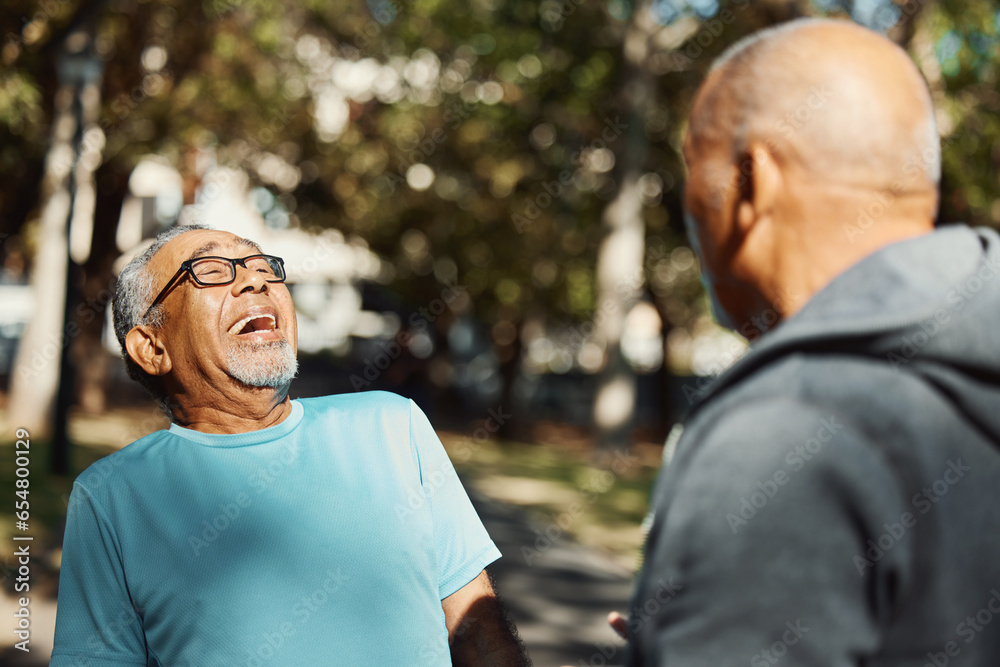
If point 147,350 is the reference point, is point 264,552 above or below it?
below

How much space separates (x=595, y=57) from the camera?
18203 millimetres

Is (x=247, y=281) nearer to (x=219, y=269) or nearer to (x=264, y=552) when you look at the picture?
(x=219, y=269)

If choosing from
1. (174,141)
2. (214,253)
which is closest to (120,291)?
(214,253)

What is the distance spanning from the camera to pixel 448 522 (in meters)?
2.18

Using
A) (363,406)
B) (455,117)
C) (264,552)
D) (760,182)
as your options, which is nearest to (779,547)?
(760,182)

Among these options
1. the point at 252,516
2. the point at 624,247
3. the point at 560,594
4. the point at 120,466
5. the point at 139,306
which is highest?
the point at 139,306

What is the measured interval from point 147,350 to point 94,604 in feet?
2.02

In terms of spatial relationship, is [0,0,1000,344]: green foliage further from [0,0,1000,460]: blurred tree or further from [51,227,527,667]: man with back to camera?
[51,227,527,667]: man with back to camera

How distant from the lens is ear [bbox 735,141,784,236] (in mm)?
1159

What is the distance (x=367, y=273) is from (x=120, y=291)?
78.2 feet

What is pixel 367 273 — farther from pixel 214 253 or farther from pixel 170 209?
pixel 214 253

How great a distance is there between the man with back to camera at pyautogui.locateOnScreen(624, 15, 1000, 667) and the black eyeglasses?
145 centimetres

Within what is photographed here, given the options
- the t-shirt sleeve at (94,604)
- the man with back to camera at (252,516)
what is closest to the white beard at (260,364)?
the man with back to camera at (252,516)

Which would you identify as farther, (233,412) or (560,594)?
(560,594)
